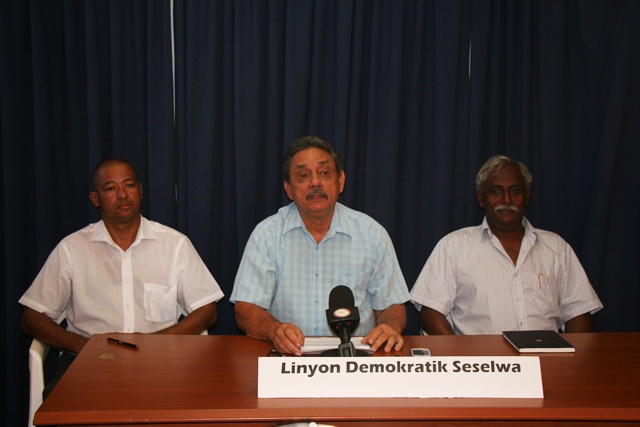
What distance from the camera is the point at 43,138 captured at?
3588mm

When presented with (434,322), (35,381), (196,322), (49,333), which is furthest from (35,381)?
(434,322)

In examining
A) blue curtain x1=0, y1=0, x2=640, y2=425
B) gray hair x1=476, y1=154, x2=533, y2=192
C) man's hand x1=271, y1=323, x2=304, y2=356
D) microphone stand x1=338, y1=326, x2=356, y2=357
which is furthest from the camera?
blue curtain x1=0, y1=0, x2=640, y2=425

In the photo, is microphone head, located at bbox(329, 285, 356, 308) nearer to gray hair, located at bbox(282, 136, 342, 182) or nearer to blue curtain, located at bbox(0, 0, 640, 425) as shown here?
gray hair, located at bbox(282, 136, 342, 182)

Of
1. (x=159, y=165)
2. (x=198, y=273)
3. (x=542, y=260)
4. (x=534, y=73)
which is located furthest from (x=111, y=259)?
(x=534, y=73)

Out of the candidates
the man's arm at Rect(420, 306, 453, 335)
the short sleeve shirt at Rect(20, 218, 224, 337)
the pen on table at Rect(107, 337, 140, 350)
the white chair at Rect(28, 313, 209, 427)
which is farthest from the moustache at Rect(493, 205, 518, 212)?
the white chair at Rect(28, 313, 209, 427)

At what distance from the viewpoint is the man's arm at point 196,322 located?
3031mm

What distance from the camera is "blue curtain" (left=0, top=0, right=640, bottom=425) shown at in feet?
11.8

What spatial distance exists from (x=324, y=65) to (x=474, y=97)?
1027mm

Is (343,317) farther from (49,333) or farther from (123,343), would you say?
(49,333)

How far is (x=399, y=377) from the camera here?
182 centimetres

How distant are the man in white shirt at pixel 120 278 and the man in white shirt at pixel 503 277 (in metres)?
1.32

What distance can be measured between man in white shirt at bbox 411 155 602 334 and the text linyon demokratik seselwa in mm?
1320

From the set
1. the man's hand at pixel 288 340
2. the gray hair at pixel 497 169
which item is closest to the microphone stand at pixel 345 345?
the man's hand at pixel 288 340

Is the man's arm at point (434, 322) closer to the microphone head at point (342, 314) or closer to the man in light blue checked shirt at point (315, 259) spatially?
the man in light blue checked shirt at point (315, 259)
